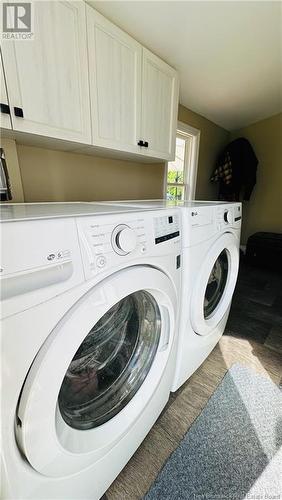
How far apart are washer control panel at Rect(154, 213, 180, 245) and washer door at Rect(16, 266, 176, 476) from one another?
0.12 m

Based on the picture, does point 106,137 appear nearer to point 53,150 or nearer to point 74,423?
point 53,150

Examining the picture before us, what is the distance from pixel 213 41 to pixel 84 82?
110 cm

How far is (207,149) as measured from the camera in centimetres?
283

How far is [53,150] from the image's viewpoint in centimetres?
128

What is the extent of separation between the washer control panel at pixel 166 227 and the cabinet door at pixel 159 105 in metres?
0.91

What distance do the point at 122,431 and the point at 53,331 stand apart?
0.51 metres

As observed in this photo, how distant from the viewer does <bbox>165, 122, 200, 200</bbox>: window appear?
253 centimetres

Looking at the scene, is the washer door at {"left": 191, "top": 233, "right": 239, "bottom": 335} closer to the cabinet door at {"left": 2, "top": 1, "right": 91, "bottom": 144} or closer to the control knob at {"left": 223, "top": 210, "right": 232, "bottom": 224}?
the control knob at {"left": 223, "top": 210, "right": 232, "bottom": 224}

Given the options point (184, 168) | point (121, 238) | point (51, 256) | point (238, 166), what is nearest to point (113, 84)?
point (121, 238)

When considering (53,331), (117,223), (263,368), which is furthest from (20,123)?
(263,368)

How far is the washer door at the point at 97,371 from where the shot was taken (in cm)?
42

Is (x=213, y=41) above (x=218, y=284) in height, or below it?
above

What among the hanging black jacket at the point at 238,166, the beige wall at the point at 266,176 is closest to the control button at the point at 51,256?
the hanging black jacket at the point at 238,166

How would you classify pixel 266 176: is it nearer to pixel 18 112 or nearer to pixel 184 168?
pixel 184 168
